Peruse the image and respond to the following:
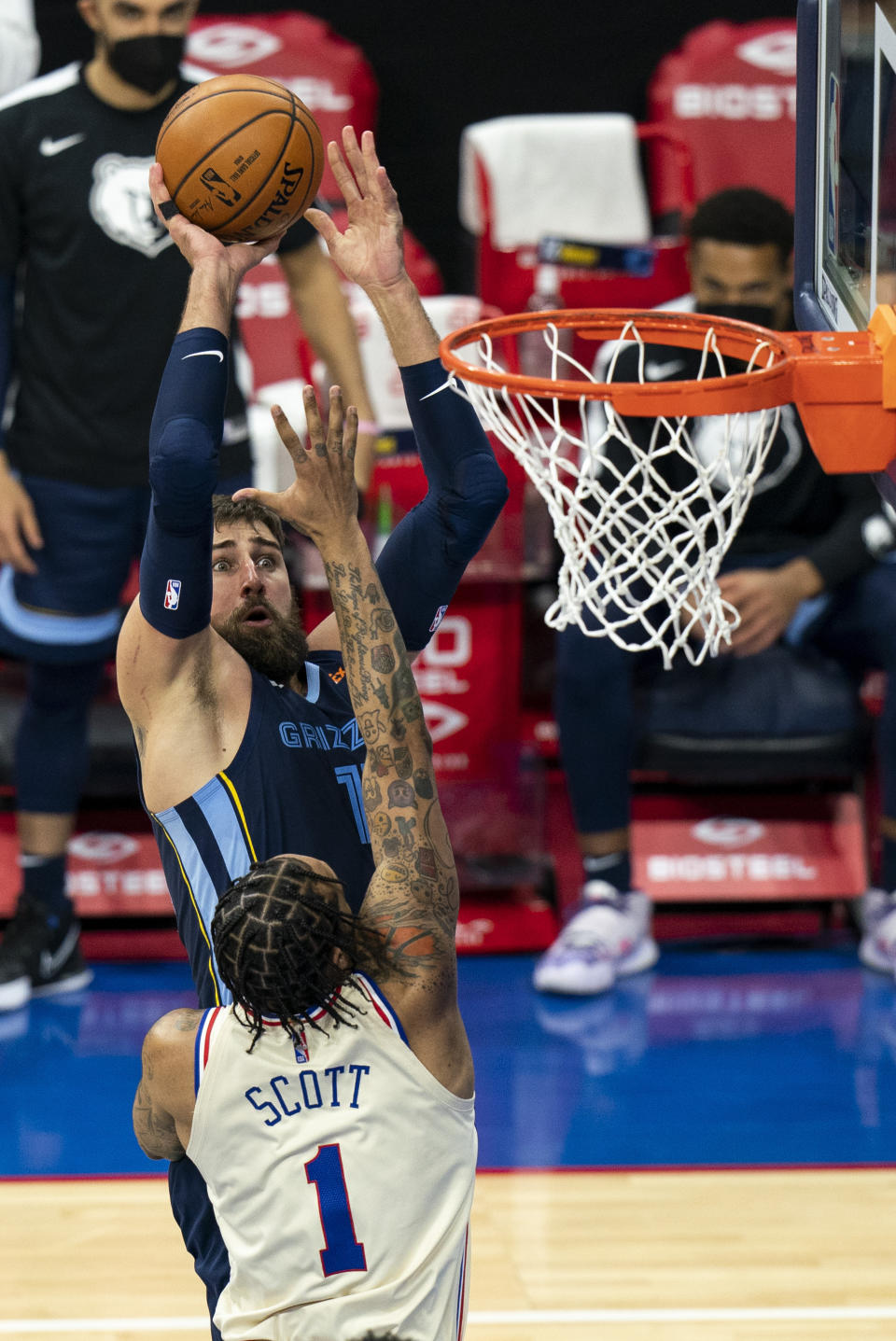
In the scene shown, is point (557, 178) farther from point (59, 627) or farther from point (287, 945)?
point (287, 945)

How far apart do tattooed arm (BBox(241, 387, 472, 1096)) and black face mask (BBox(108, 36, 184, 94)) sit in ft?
8.89

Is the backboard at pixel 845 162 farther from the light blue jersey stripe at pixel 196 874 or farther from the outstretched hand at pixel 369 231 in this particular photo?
the light blue jersey stripe at pixel 196 874

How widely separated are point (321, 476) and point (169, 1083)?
0.76 metres

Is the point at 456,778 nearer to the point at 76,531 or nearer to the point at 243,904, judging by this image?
the point at 76,531

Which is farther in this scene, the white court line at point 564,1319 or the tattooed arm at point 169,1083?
the white court line at point 564,1319

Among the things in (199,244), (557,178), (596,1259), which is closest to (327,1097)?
(199,244)

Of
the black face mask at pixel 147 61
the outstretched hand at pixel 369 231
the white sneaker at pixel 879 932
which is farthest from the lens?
the white sneaker at pixel 879 932

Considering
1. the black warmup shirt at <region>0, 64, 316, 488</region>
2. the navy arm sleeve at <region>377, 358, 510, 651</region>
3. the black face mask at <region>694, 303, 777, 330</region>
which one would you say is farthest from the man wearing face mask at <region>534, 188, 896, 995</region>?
the navy arm sleeve at <region>377, 358, 510, 651</region>

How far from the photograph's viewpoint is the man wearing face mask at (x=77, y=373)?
4.57 metres

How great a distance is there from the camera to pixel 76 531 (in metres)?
4.71

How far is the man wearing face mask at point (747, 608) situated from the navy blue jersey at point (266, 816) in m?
2.37

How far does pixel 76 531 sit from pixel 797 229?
2.24m

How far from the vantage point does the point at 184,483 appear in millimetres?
2207

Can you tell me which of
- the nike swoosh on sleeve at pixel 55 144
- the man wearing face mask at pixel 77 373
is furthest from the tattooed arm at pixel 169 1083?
the nike swoosh on sleeve at pixel 55 144
